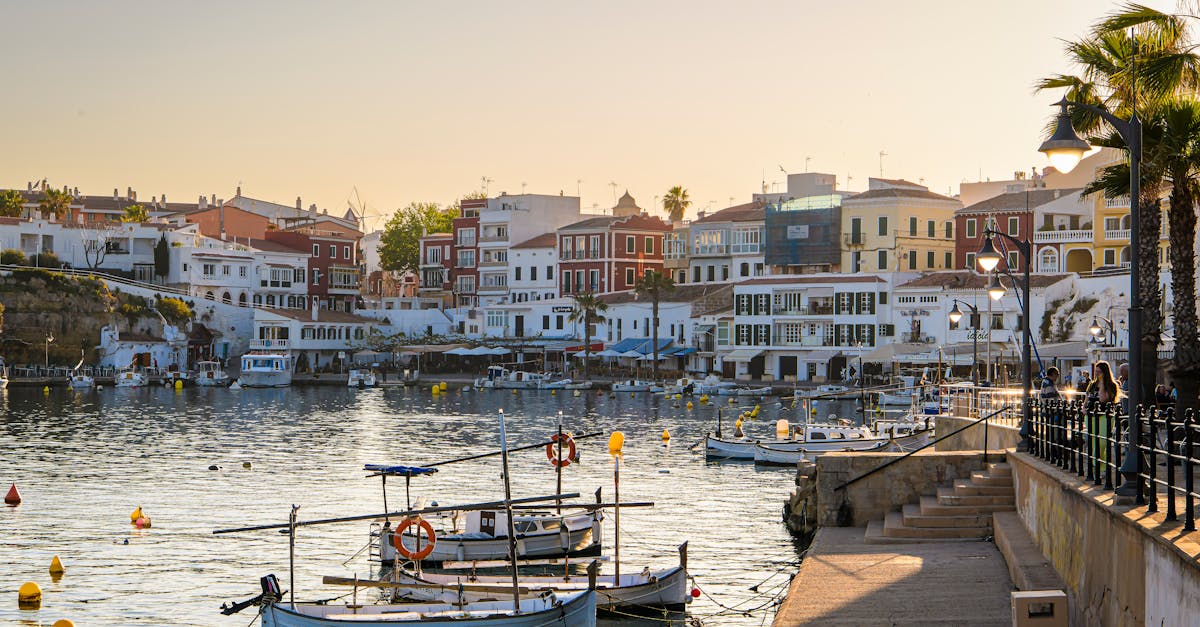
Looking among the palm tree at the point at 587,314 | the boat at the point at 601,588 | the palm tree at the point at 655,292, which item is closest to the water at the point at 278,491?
the boat at the point at 601,588

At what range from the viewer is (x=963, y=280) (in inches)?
3620

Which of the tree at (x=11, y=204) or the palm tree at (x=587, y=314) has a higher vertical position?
the tree at (x=11, y=204)

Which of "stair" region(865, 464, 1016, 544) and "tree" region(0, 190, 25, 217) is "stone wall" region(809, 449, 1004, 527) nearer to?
"stair" region(865, 464, 1016, 544)

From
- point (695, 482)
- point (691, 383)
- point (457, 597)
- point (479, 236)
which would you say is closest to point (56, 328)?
point (479, 236)

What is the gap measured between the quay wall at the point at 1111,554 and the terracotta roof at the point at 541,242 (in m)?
109

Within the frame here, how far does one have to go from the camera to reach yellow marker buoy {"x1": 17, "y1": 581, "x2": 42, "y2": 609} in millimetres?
29062

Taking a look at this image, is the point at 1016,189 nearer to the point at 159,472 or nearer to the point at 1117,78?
the point at 159,472

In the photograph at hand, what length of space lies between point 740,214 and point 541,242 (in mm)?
18668

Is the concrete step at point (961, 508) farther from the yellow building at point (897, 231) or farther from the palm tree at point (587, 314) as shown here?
the palm tree at point (587, 314)

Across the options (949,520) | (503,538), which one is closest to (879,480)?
(949,520)

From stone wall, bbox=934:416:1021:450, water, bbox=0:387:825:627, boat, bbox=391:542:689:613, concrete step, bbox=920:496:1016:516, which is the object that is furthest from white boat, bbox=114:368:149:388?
concrete step, bbox=920:496:1016:516

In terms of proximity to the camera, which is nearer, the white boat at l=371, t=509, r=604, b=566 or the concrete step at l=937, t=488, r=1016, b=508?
the concrete step at l=937, t=488, r=1016, b=508

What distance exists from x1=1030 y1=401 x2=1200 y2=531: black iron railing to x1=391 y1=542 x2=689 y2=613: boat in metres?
7.09

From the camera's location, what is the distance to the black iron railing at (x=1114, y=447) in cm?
1300
